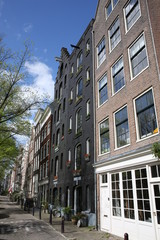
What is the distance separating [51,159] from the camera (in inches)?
975

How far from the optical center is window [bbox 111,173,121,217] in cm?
1009

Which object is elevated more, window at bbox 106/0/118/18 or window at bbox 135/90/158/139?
window at bbox 106/0/118/18

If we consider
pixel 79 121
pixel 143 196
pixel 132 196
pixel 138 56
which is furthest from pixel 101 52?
pixel 143 196

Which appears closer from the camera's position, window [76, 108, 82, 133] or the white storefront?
the white storefront

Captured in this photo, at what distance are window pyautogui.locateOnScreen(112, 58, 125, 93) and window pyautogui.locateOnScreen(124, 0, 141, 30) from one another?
2209mm

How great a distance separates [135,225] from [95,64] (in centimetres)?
1175

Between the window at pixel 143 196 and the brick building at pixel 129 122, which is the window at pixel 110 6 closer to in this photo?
the brick building at pixel 129 122

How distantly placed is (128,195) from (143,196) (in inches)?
44.3

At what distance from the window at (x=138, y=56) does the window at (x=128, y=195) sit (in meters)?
5.27

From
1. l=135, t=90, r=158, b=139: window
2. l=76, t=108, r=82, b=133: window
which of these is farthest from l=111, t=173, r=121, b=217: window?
l=76, t=108, r=82, b=133: window

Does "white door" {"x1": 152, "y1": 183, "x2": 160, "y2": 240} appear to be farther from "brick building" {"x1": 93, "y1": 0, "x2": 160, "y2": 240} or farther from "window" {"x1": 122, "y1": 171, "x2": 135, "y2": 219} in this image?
"window" {"x1": 122, "y1": 171, "x2": 135, "y2": 219}

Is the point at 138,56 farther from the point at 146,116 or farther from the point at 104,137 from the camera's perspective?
the point at 104,137

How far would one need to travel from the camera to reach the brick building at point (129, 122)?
8336 mm

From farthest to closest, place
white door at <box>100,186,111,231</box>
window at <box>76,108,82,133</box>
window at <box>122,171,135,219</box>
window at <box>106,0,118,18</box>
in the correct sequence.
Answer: window at <box>76,108,82,133</box>
window at <box>106,0,118,18</box>
white door at <box>100,186,111,231</box>
window at <box>122,171,135,219</box>
